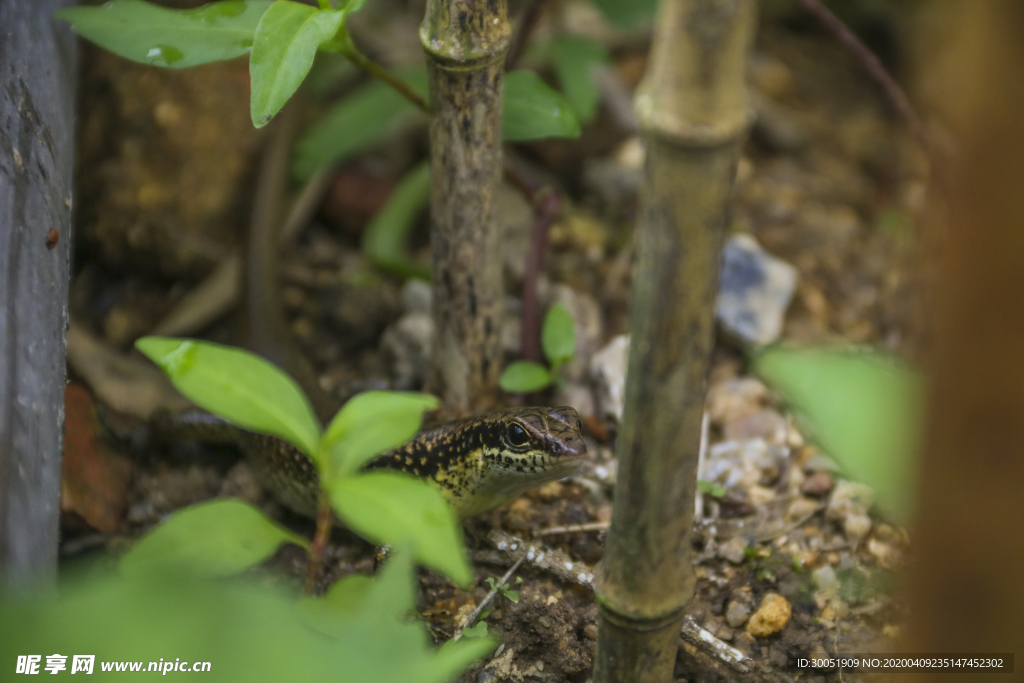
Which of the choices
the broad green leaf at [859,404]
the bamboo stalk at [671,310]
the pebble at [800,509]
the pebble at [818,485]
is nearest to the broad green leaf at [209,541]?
the bamboo stalk at [671,310]

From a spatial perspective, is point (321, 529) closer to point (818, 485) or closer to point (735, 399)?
point (818, 485)

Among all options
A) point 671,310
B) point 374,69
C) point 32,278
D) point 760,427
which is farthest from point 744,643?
point 32,278

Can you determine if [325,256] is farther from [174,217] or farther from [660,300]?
[660,300]

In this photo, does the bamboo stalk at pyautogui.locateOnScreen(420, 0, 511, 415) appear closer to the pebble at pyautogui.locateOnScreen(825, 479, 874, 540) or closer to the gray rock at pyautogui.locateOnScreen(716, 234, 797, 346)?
the gray rock at pyautogui.locateOnScreen(716, 234, 797, 346)

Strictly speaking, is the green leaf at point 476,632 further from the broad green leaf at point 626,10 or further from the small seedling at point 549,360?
the broad green leaf at point 626,10

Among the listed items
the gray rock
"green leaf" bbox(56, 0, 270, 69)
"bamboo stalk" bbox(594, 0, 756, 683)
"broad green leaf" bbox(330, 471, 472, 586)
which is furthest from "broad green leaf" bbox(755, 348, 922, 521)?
the gray rock

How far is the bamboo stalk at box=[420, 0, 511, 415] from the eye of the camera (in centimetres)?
209

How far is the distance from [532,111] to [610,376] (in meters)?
1.06

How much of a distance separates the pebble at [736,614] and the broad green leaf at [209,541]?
4.34ft

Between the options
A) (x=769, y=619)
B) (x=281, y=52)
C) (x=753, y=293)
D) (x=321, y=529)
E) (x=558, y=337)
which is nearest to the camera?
(x=321, y=529)

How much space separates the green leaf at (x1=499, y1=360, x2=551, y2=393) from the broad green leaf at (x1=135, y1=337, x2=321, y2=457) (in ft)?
4.35

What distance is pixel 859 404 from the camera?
0.98 m

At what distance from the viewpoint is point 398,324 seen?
3.36 meters

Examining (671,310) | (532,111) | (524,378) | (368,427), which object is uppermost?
(532,111)
